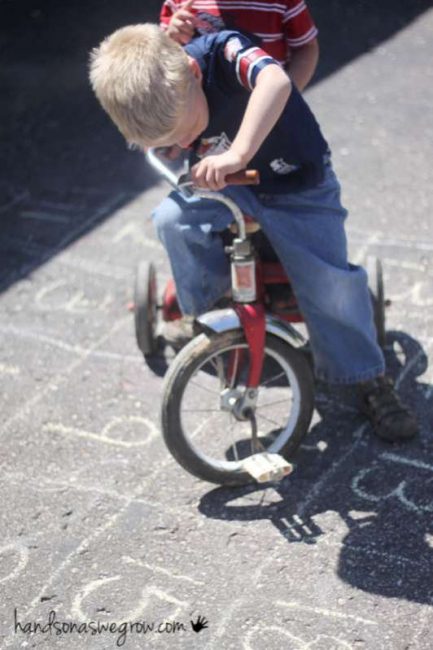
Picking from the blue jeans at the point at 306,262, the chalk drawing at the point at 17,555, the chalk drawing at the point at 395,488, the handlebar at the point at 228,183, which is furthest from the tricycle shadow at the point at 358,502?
the handlebar at the point at 228,183

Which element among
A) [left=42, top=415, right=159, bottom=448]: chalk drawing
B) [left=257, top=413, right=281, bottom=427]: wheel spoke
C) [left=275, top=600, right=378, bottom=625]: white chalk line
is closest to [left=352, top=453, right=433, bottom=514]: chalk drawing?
[left=257, top=413, right=281, bottom=427]: wheel spoke

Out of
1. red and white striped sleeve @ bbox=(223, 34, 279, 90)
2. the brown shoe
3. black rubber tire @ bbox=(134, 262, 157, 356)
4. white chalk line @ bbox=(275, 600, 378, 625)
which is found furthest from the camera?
black rubber tire @ bbox=(134, 262, 157, 356)

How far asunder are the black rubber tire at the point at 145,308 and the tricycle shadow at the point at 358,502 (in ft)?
2.34

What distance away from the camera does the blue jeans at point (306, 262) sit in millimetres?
3660

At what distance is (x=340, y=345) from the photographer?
150 inches

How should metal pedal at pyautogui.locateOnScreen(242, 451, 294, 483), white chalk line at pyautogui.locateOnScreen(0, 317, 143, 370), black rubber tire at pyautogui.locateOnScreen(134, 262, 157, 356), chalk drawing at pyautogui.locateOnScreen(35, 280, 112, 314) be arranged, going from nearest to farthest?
metal pedal at pyautogui.locateOnScreen(242, 451, 294, 483)
black rubber tire at pyautogui.locateOnScreen(134, 262, 157, 356)
white chalk line at pyautogui.locateOnScreen(0, 317, 143, 370)
chalk drawing at pyautogui.locateOnScreen(35, 280, 112, 314)

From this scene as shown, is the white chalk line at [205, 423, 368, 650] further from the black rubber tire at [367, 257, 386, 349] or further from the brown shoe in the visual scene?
the black rubber tire at [367, 257, 386, 349]

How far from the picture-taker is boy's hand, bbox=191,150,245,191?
10.7 feet

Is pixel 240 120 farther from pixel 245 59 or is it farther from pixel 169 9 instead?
pixel 169 9

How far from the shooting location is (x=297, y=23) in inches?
155

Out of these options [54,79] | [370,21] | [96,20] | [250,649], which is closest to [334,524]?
[250,649]

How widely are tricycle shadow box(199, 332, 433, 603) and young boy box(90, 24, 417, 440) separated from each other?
0.11 m

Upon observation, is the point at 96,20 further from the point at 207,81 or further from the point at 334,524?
the point at 334,524

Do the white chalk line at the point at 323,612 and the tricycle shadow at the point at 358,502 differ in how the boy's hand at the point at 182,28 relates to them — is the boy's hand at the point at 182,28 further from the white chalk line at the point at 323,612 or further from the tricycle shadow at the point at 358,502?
the white chalk line at the point at 323,612
